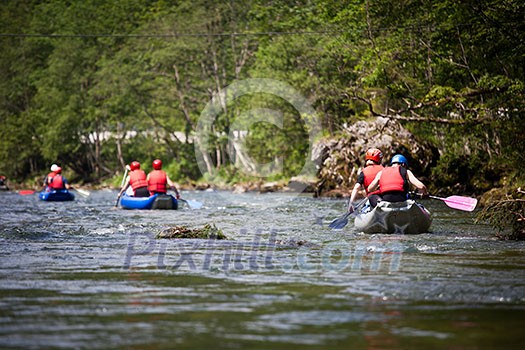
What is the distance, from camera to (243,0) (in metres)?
52.9

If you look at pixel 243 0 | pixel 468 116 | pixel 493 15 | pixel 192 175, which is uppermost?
pixel 243 0

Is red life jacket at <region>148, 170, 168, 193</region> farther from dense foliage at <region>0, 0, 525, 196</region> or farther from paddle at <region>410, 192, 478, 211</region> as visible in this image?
paddle at <region>410, 192, 478, 211</region>

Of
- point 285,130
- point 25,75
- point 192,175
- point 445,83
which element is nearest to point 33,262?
point 445,83

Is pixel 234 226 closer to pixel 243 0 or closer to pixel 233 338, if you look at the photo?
pixel 233 338

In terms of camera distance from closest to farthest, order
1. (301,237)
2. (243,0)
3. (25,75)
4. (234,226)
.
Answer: (301,237), (234,226), (243,0), (25,75)

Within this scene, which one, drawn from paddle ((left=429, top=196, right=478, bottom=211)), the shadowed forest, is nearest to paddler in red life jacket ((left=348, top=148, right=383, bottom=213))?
paddle ((left=429, top=196, right=478, bottom=211))

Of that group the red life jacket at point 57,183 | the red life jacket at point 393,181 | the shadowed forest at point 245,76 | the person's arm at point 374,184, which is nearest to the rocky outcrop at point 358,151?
the shadowed forest at point 245,76

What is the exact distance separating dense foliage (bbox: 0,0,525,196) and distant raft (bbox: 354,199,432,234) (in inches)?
196

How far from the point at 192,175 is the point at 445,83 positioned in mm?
32869

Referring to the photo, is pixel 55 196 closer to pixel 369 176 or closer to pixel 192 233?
pixel 369 176

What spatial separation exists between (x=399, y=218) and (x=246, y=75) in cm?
3982

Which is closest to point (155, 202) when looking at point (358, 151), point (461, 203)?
point (358, 151)

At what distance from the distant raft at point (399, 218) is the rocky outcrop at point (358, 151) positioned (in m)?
13.9

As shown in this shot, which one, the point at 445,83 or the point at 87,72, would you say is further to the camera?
the point at 87,72
